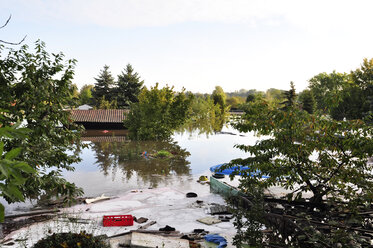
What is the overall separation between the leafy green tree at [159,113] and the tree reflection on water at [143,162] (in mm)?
3151

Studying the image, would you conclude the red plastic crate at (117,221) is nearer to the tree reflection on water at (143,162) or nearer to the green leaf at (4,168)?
the tree reflection on water at (143,162)

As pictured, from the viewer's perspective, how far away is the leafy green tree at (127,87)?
53938 millimetres

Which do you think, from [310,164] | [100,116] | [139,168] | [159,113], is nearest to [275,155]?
[310,164]

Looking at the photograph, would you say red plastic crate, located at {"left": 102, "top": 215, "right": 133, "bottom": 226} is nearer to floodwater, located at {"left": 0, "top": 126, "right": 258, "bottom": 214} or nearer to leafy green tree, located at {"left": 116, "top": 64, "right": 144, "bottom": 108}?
floodwater, located at {"left": 0, "top": 126, "right": 258, "bottom": 214}

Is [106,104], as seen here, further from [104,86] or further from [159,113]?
[159,113]

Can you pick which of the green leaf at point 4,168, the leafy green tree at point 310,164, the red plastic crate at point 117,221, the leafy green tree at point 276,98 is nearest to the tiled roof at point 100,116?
the leafy green tree at point 276,98

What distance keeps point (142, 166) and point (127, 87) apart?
124 ft

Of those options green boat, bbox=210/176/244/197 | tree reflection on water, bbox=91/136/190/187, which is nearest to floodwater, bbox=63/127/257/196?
tree reflection on water, bbox=91/136/190/187

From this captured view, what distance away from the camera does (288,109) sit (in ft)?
25.4

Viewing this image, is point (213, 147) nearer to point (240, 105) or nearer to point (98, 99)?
point (240, 105)

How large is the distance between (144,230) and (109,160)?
1205 cm

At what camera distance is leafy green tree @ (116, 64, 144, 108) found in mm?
53938

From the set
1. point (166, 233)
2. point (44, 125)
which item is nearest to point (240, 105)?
point (166, 233)

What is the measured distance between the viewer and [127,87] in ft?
179
